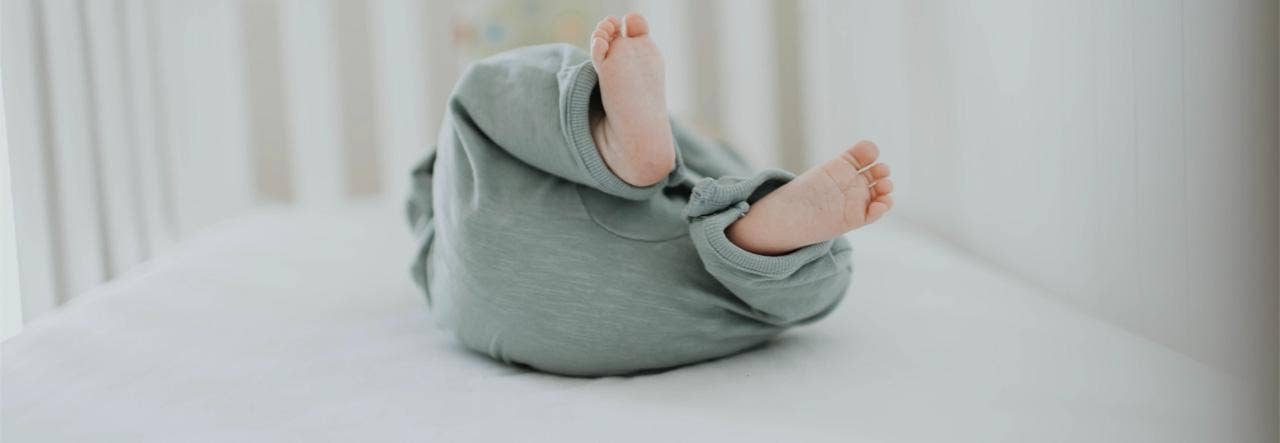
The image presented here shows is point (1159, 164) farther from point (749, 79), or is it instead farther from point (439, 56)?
point (439, 56)

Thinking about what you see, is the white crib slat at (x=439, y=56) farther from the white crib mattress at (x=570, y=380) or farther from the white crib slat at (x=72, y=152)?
the white crib mattress at (x=570, y=380)

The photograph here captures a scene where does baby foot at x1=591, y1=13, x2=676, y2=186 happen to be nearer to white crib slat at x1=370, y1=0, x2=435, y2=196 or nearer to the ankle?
the ankle

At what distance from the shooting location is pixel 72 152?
1526mm

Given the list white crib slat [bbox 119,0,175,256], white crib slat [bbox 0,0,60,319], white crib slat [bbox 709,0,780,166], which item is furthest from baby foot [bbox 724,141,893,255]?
white crib slat [bbox 709,0,780,166]

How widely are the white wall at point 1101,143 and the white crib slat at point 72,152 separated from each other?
40.3 inches

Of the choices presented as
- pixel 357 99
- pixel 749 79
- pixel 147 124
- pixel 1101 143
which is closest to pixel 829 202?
pixel 1101 143

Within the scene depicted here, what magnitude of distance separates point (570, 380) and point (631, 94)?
212 millimetres

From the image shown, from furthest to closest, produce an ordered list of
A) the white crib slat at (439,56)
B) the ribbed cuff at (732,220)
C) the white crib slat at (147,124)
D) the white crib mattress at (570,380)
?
the white crib slat at (439,56)
the white crib slat at (147,124)
the ribbed cuff at (732,220)
the white crib mattress at (570,380)

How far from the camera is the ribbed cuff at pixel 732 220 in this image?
0.91 metres

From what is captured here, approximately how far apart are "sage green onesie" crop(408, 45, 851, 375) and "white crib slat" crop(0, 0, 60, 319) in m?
0.68

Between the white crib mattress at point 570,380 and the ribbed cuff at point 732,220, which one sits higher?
the ribbed cuff at point 732,220

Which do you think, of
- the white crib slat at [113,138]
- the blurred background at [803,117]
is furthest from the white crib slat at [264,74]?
the white crib slat at [113,138]

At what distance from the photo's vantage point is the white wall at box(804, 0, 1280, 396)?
0.67m

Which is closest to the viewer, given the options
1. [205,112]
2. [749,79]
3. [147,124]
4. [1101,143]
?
[1101,143]
